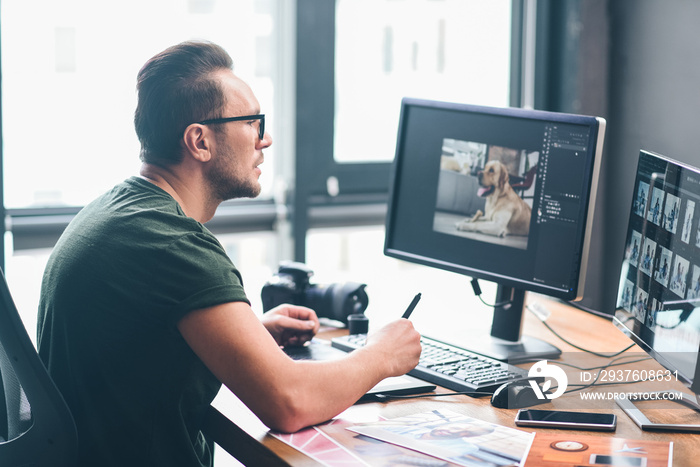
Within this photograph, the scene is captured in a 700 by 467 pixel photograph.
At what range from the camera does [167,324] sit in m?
1.22

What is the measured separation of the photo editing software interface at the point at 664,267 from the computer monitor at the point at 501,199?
0.10 meters

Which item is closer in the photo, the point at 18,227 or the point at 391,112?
the point at 18,227

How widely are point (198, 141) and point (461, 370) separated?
2.19ft

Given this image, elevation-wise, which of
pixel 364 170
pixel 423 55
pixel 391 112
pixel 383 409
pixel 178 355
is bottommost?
pixel 383 409

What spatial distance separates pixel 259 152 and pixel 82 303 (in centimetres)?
49

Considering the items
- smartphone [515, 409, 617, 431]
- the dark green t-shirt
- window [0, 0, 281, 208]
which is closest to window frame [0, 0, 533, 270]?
window [0, 0, 281, 208]

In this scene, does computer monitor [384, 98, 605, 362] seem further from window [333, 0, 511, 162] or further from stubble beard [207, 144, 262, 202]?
window [333, 0, 511, 162]

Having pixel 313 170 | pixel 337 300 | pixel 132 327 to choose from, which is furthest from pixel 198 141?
pixel 313 170

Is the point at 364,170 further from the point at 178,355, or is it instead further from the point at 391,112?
the point at 178,355

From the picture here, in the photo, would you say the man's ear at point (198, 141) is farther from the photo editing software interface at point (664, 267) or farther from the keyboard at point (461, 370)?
the photo editing software interface at point (664, 267)

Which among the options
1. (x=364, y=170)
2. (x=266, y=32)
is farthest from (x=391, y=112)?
(x=266, y=32)

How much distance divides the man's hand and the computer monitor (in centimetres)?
30

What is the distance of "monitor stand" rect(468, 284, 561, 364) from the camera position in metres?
1.65

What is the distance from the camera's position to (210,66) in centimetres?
145
